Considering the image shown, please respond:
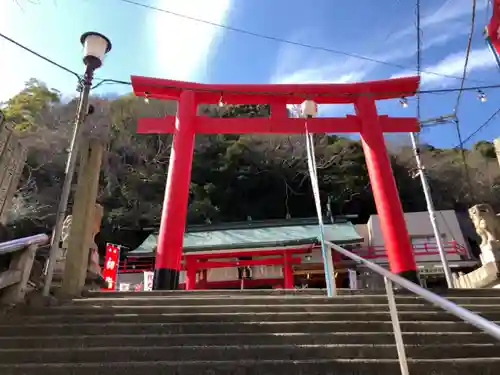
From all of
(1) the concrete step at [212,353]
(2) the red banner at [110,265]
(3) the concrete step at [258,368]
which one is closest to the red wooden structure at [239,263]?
(2) the red banner at [110,265]

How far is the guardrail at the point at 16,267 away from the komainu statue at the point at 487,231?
7617mm

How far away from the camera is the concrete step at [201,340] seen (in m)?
3.30

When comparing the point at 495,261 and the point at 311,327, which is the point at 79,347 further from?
the point at 495,261

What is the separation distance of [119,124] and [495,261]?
25.3m

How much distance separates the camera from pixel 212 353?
3062 millimetres

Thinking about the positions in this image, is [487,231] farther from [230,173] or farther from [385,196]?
[230,173]

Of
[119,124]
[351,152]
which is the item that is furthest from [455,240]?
[119,124]

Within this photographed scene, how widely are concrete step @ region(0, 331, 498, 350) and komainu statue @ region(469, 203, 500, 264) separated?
4.94 metres

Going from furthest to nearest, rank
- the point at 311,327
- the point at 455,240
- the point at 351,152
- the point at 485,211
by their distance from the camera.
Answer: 1. the point at 351,152
2. the point at 455,240
3. the point at 485,211
4. the point at 311,327

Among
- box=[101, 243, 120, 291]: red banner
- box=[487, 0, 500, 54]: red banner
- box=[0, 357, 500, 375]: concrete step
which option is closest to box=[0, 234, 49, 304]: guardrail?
box=[0, 357, 500, 375]: concrete step

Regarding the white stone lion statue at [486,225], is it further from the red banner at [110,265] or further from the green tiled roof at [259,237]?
the red banner at [110,265]

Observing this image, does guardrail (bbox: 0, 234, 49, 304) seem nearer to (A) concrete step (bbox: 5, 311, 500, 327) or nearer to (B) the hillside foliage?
(A) concrete step (bbox: 5, 311, 500, 327)

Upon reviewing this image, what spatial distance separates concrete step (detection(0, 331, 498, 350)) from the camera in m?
3.30

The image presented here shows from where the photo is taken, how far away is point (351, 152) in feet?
86.7
